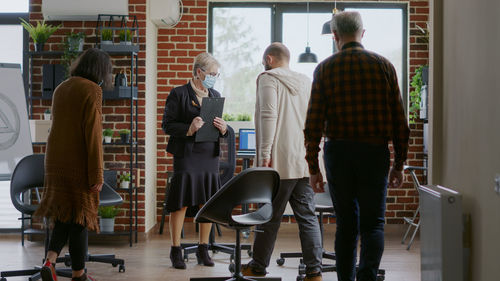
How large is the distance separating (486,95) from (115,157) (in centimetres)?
431

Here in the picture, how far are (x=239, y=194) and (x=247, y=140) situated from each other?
9.52ft

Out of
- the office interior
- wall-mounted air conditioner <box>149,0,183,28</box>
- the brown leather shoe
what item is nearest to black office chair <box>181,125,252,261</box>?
the office interior

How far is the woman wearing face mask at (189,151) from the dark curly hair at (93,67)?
0.94m

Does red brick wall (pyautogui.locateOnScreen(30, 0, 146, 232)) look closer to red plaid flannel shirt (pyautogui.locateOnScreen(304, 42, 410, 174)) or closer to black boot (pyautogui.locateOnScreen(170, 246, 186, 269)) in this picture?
black boot (pyautogui.locateOnScreen(170, 246, 186, 269))

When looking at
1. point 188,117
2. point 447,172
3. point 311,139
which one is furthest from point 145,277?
point 447,172

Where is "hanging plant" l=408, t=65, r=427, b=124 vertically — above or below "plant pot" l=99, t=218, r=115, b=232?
above

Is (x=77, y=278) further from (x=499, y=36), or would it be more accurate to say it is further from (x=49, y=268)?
(x=499, y=36)

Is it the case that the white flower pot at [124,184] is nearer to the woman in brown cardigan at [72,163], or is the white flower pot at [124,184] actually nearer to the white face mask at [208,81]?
the white face mask at [208,81]

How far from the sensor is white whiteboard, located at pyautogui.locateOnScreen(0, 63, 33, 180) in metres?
5.39

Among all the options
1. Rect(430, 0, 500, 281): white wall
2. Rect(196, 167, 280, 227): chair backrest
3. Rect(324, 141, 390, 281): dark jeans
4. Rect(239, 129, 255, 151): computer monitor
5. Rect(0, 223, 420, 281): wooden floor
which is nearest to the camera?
Rect(430, 0, 500, 281): white wall

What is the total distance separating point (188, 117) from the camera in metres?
4.51

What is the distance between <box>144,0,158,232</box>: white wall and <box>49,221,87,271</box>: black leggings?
2.43 metres

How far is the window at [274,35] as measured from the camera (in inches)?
265

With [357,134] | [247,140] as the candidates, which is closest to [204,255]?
[247,140]
